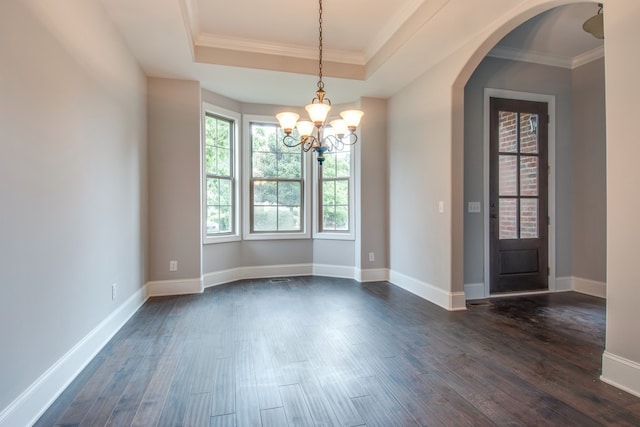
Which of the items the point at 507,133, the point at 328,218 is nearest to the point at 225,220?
the point at 328,218

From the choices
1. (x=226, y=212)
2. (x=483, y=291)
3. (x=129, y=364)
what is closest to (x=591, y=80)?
(x=483, y=291)

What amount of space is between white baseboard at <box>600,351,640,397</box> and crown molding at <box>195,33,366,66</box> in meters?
3.64

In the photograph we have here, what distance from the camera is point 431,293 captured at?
3734mm

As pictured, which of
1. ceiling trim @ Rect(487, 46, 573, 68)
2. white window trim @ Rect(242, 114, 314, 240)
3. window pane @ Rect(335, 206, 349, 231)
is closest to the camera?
ceiling trim @ Rect(487, 46, 573, 68)

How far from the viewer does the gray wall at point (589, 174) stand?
156 inches

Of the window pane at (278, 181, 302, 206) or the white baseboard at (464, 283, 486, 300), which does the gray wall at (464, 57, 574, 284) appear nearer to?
the white baseboard at (464, 283, 486, 300)

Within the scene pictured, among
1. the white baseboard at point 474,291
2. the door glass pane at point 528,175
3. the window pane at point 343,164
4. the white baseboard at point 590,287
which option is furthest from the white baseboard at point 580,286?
the window pane at point 343,164

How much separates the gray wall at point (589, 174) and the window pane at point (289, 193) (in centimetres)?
374

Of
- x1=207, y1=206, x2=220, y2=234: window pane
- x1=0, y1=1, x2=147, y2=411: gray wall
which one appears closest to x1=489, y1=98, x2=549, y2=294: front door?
x1=207, y1=206, x2=220, y2=234: window pane

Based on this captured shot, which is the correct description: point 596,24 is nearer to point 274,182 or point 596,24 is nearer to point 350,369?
point 350,369

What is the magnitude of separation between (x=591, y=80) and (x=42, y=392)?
5.94 m

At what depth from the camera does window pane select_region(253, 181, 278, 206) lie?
4.97 m

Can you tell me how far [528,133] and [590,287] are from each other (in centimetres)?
206

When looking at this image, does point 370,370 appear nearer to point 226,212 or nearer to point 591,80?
point 226,212
